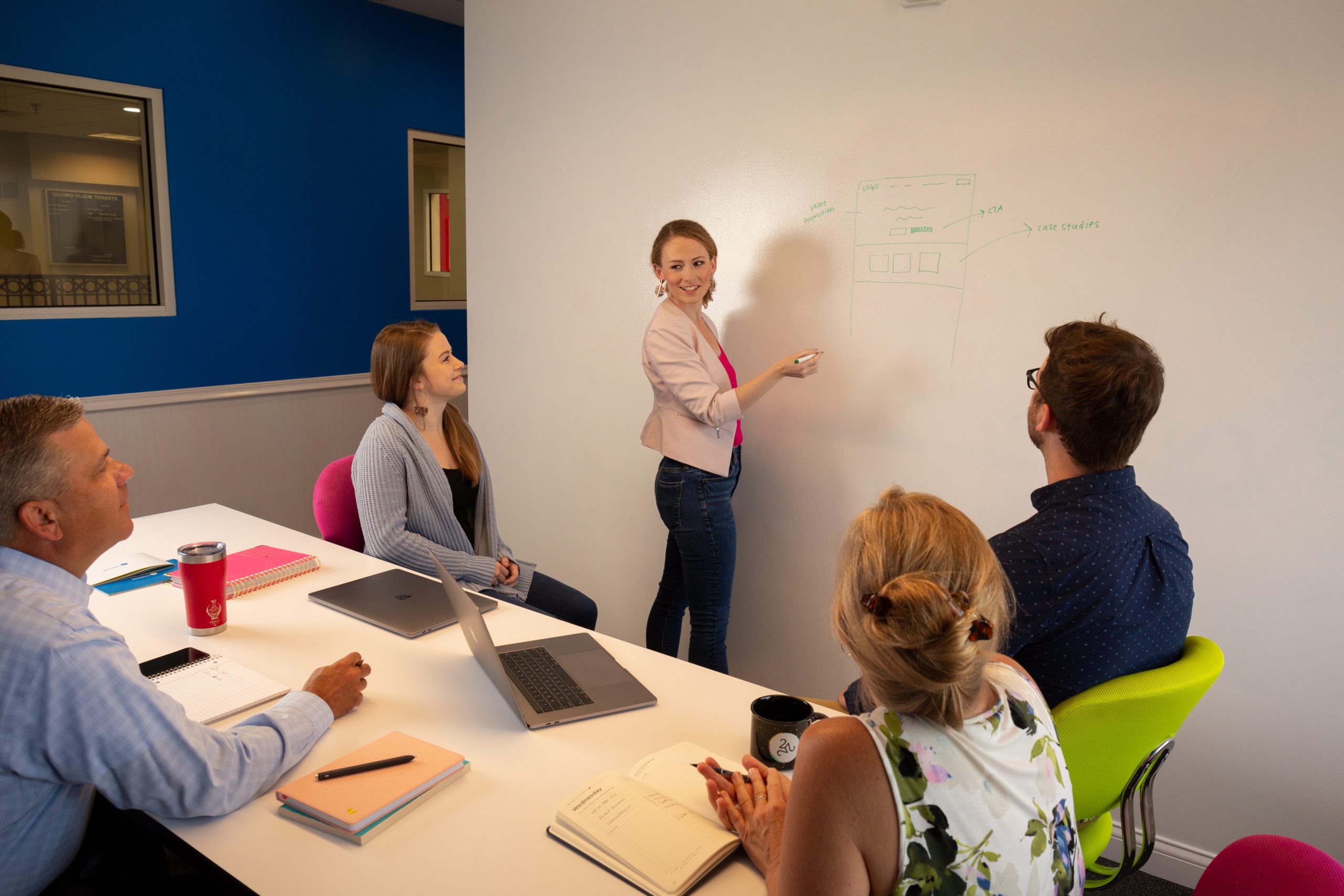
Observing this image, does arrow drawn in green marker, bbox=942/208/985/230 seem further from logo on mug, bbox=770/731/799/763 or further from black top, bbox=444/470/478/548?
logo on mug, bbox=770/731/799/763

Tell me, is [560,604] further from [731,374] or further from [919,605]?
[919,605]

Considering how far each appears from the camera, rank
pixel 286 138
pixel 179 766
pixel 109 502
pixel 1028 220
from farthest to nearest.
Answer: pixel 286 138, pixel 1028 220, pixel 109 502, pixel 179 766

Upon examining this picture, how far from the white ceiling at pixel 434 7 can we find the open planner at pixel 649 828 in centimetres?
437

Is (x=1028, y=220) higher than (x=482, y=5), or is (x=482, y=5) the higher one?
(x=482, y=5)

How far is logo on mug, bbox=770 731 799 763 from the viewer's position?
130 cm

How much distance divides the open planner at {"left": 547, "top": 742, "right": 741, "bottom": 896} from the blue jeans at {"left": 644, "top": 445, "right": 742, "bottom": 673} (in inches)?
54.0

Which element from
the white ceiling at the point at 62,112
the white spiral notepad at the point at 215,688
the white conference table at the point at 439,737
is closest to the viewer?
the white conference table at the point at 439,737

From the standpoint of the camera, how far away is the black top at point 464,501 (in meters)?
2.51

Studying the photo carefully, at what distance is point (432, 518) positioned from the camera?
7.81ft

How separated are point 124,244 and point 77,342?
1.60 ft

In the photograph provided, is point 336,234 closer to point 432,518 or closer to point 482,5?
point 482,5

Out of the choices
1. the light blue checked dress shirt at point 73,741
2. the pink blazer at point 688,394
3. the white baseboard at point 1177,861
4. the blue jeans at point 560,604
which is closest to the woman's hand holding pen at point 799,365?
the pink blazer at point 688,394

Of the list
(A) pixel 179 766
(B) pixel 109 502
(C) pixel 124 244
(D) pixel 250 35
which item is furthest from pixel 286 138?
(A) pixel 179 766

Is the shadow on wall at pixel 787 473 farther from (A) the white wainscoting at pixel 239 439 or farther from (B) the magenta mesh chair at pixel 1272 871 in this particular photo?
(A) the white wainscoting at pixel 239 439
